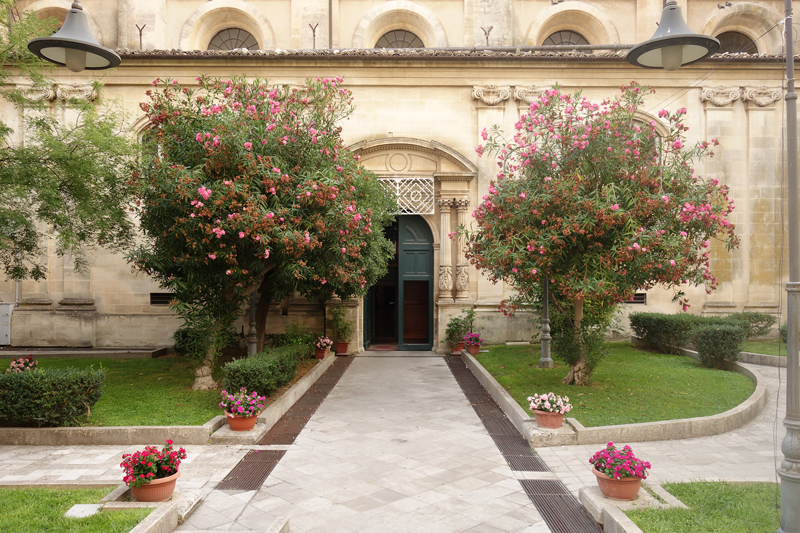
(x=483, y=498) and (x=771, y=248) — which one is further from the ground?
(x=771, y=248)

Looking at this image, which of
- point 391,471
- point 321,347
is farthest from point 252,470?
Answer: point 321,347

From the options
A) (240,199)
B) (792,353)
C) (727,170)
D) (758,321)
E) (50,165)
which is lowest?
(758,321)

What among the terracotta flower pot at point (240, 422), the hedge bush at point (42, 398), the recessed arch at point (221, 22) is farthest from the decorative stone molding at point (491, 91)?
the hedge bush at point (42, 398)

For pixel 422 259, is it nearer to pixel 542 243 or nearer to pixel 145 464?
pixel 542 243

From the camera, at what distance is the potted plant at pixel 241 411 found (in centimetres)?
763

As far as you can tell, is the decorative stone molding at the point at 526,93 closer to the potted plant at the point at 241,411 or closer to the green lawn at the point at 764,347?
the green lawn at the point at 764,347

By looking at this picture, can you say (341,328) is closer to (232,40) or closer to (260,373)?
(260,373)

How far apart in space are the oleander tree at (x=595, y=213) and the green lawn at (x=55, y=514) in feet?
20.6

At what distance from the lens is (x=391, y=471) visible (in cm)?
630

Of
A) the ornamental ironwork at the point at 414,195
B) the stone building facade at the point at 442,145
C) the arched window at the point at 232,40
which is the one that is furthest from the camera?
the arched window at the point at 232,40

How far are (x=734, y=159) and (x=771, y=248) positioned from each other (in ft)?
9.26

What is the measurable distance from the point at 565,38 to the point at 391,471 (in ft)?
53.6

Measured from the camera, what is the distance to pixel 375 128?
1639 centimetres

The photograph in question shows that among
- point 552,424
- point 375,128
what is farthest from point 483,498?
point 375,128
